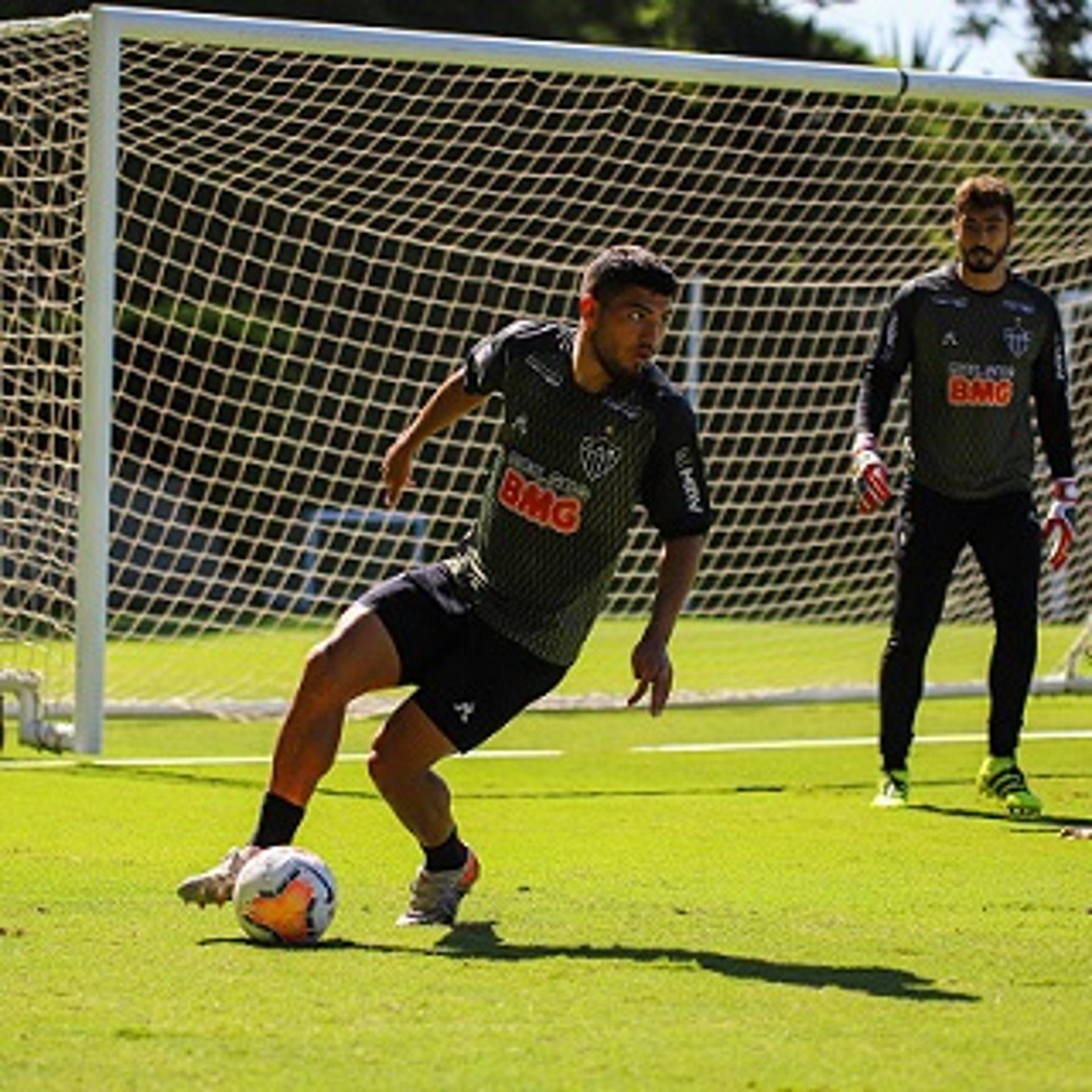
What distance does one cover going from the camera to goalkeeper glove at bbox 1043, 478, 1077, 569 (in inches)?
402

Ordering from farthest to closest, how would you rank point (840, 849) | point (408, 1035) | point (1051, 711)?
point (1051, 711) → point (840, 849) → point (408, 1035)

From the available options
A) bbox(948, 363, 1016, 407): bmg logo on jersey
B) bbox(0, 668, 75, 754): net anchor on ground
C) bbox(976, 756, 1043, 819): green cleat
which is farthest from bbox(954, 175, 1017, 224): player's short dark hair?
bbox(0, 668, 75, 754): net anchor on ground

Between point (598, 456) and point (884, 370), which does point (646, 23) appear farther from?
point (598, 456)

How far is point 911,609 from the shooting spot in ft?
34.1

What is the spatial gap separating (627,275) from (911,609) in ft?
11.6

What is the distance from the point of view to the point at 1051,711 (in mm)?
14594

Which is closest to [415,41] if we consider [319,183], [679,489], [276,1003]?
[319,183]

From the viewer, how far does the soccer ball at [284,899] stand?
6.77m

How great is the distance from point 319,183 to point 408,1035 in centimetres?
966

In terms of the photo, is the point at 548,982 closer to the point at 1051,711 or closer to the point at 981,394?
the point at 981,394

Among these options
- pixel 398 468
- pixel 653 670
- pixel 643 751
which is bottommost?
pixel 643 751

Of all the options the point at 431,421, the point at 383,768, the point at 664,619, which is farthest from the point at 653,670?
the point at 431,421

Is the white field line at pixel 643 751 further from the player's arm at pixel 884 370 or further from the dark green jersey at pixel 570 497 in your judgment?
the dark green jersey at pixel 570 497

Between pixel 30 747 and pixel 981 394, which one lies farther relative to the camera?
pixel 30 747
